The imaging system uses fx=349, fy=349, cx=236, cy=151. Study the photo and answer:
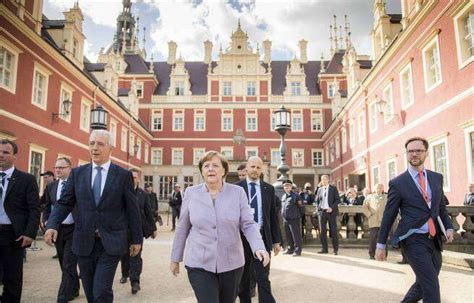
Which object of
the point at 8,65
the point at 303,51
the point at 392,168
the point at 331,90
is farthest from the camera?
the point at 303,51

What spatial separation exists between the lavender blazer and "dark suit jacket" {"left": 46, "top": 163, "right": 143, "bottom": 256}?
765 mm

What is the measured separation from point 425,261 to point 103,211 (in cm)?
336

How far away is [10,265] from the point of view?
4125 mm

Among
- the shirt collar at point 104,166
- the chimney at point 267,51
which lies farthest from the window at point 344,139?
the shirt collar at point 104,166

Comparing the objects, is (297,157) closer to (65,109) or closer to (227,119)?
(227,119)

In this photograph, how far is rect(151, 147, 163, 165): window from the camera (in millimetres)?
37406

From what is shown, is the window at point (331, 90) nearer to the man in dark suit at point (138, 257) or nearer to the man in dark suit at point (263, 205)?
the man in dark suit at point (138, 257)

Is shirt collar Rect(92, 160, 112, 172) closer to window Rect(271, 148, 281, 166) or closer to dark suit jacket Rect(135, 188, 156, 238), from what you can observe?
dark suit jacket Rect(135, 188, 156, 238)

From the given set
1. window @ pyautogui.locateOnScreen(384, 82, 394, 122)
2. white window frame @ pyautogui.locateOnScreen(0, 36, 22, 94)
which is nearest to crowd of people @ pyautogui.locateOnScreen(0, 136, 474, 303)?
white window frame @ pyautogui.locateOnScreen(0, 36, 22, 94)

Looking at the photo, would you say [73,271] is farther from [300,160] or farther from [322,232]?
[300,160]

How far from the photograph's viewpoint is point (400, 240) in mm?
3832

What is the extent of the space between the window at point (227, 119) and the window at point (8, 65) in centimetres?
2484

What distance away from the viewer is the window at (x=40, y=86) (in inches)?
612

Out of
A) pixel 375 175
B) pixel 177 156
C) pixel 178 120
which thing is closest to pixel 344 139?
pixel 375 175
